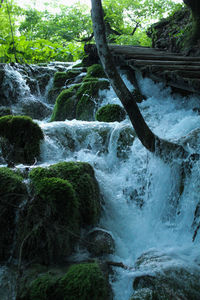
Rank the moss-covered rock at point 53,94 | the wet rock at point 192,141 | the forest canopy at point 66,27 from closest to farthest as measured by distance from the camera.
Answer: the wet rock at point 192,141
the moss-covered rock at point 53,94
the forest canopy at point 66,27

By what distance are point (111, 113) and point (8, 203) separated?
14.0ft

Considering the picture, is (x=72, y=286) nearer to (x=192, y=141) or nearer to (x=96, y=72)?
(x=192, y=141)

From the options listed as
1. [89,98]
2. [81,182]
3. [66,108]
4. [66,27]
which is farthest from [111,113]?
[66,27]

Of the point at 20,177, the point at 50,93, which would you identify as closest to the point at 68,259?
the point at 20,177

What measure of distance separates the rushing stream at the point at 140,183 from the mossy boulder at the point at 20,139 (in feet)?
0.66

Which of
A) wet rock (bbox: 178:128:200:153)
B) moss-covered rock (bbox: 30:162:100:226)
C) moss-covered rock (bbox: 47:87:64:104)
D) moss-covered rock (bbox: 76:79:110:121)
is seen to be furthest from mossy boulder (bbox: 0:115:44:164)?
moss-covered rock (bbox: 47:87:64:104)

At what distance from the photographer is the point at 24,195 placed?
11.6 feet

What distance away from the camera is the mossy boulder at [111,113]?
693cm

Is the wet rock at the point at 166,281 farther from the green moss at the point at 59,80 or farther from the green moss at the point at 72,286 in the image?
the green moss at the point at 59,80

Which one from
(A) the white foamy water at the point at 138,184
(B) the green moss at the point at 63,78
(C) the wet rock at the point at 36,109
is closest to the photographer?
(A) the white foamy water at the point at 138,184

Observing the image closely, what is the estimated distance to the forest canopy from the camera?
42.3 ft

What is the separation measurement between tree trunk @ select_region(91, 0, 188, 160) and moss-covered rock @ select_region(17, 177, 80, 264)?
62.2 inches

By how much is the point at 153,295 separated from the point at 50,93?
8.98 meters

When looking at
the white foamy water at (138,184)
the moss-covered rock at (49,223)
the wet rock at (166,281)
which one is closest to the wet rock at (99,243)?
the white foamy water at (138,184)
